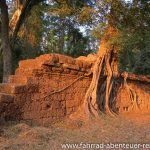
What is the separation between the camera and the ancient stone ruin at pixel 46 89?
8.25 m

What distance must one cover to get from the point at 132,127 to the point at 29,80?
270 centimetres

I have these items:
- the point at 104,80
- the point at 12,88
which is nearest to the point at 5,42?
the point at 104,80

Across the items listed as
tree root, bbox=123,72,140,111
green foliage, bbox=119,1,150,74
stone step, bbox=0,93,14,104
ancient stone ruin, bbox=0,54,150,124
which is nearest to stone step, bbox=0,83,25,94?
ancient stone ruin, bbox=0,54,150,124

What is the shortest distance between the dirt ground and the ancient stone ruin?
36cm

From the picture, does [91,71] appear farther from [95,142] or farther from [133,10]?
[95,142]

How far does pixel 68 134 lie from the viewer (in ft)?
24.6

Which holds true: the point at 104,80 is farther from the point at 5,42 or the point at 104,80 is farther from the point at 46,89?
the point at 5,42

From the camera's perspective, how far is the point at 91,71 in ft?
33.8

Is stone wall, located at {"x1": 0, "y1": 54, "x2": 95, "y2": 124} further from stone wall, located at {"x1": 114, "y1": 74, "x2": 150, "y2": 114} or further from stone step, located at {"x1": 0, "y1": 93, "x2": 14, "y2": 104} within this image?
stone wall, located at {"x1": 114, "y1": 74, "x2": 150, "y2": 114}

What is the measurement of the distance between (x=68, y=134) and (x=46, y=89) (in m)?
1.87

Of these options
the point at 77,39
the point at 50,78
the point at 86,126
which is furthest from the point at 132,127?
the point at 77,39

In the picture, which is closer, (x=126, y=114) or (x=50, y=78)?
(x=50, y=78)

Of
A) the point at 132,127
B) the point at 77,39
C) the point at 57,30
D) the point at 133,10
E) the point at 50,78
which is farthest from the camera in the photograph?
the point at 57,30

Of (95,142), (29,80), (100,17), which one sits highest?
(100,17)
